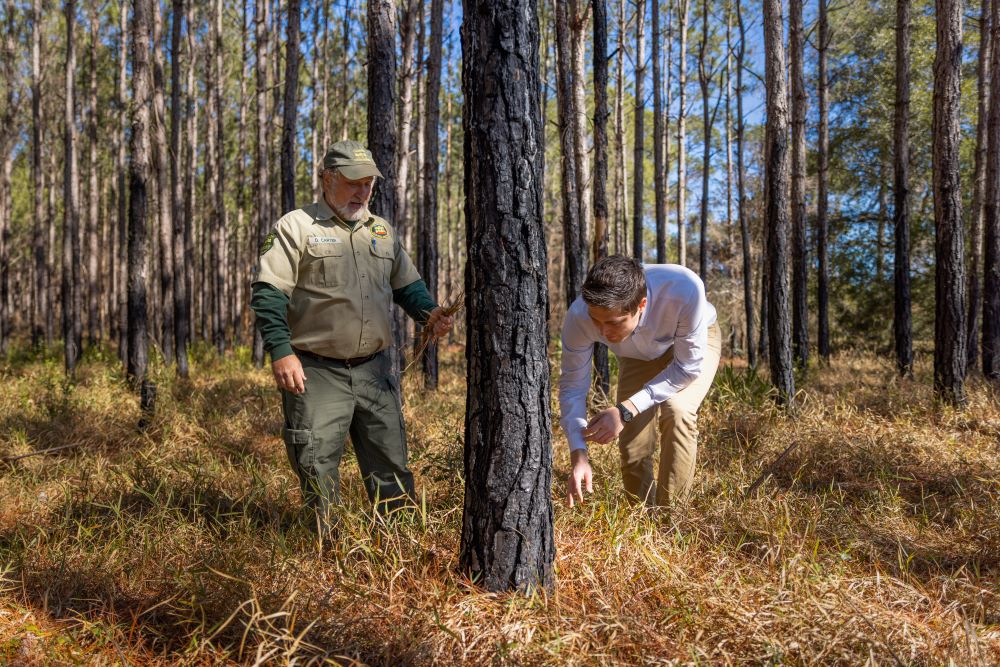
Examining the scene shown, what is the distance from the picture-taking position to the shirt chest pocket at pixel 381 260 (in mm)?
3158

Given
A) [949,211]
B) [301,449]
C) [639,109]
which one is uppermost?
[639,109]

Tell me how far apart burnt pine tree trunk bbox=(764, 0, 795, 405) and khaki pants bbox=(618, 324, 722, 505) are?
3.48 meters

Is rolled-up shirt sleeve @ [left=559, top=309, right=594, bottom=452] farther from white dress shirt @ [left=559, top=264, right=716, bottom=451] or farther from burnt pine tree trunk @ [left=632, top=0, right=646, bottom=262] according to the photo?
burnt pine tree trunk @ [left=632, top=0, right=646, bottom=262]

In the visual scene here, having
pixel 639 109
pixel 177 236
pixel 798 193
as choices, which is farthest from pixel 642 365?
pixel 177 236

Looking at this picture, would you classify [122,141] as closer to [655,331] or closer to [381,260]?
[381,260]

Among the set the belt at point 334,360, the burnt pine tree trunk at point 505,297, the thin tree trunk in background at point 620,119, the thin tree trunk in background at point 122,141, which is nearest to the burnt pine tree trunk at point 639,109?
the thin tree trunk in background at point 620,119

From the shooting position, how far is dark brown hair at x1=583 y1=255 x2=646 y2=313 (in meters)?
2.60

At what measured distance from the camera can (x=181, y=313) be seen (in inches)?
375

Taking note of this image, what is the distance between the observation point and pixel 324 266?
117 inches

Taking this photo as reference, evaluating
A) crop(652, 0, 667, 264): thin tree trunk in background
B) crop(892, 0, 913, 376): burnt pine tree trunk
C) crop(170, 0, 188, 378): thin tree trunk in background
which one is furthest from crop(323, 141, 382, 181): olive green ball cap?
crop(652, 0, 667, 264): thin tree trunk in background

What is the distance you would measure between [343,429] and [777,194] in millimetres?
5381

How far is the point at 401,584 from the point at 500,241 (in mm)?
1335

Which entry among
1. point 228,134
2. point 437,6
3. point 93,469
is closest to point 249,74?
point 228,134

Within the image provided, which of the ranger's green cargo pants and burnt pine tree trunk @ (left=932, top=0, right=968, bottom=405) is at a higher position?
burnt pine tree trunk @ (left=932, top=0, right=968, bottom=405)
